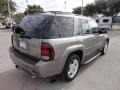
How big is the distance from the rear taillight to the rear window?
0.78ft

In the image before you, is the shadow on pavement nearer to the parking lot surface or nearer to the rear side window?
the parking lot surface

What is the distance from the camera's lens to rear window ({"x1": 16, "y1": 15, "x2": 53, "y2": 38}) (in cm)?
306

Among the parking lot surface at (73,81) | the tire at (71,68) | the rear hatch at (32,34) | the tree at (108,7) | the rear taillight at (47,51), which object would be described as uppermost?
the tree at (108,7)

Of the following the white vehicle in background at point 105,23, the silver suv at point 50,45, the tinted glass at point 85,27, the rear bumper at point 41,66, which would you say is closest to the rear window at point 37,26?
the silver suv at point 50,45

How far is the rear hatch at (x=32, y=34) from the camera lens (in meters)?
3.03

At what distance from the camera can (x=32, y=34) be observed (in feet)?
10.4

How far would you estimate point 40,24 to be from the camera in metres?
3.19

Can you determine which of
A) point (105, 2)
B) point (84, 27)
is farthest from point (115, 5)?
point (84, 27)

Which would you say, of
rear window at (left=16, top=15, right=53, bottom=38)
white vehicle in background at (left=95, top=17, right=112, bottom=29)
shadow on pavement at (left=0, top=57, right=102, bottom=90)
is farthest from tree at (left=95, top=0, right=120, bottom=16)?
rear window at (left=16, top=15, right=53, bottom=38)

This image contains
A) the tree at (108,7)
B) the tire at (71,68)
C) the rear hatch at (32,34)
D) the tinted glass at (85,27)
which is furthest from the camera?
the tree at (108,7)

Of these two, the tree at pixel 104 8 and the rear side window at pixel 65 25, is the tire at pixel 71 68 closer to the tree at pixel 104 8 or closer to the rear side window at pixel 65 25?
the rear side window at pixel 65 25

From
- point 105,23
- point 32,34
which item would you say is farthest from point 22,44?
point 105,23

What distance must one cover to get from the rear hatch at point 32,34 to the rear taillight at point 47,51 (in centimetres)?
10

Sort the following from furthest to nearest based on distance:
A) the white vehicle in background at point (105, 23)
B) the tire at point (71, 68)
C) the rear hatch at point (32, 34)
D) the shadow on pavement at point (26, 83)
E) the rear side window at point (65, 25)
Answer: the white vehicle in background at point (105, 23), the tire at point (71, 68), the shadow on pavement at point (26, 83), the rear side window at point (65, 25), the rear hatch at point (32, 34)
